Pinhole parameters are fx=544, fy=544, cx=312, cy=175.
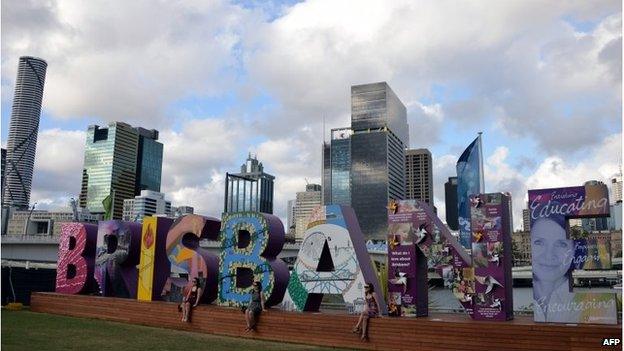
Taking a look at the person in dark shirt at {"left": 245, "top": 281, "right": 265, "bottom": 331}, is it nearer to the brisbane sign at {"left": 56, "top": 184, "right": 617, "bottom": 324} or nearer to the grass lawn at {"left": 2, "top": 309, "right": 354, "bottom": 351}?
the brisbane sign at {"left": 56, "top": 184, "right": 617, "bottom": 324}

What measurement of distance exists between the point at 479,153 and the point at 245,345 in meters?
24.4

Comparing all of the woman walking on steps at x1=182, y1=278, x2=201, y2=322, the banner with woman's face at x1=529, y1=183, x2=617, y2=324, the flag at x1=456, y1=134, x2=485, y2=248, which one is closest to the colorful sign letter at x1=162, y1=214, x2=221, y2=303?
the woman walking on steps at x1=182, y1=278, x2=201, y2=322

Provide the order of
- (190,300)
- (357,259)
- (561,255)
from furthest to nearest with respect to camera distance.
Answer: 1. (190,300)
2. (357,259)
3. (561,255)

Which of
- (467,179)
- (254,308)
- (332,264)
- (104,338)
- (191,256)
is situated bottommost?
(104,338)

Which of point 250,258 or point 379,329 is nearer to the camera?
point 379,329

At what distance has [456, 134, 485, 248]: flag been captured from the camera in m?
32.9

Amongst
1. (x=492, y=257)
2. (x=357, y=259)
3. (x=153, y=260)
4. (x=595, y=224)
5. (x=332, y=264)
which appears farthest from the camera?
(x=595, y=224)

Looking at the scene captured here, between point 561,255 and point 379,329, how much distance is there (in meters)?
5.73

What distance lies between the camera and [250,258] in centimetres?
2072

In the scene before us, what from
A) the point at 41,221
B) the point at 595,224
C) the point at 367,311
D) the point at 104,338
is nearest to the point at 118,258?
the point at 104,338

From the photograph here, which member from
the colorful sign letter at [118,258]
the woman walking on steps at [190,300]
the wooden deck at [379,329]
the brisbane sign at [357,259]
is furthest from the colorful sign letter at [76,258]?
the woman walking on steps at [190,300]

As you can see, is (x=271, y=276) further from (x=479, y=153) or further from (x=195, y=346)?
(x=479, y=153)

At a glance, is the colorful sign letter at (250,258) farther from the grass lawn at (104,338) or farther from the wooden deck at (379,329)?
the grass lawn at (104,338)

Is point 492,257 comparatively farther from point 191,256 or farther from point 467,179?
point 467,179
